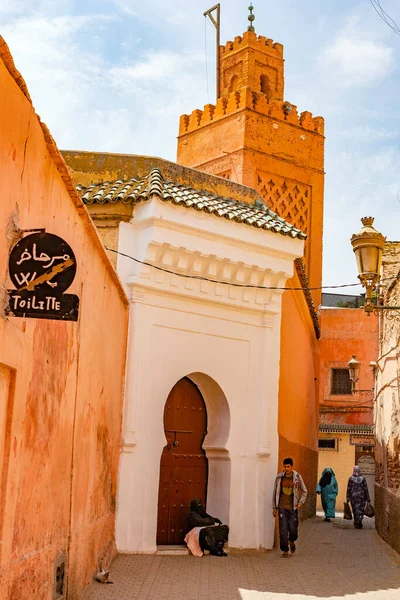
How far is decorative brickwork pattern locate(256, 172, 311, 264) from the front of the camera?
59.2 feet

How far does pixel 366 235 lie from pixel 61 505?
3826 millimetres

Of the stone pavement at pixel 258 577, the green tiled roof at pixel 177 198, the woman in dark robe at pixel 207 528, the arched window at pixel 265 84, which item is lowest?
the stone pavement at pixel 258 577

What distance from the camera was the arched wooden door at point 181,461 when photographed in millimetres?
10211

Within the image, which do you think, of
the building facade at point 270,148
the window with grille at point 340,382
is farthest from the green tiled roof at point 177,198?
the window with grille at point 340,382

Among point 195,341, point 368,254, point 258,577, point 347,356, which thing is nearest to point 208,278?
point 195,341

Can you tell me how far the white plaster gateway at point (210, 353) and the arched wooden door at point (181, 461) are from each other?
140 mm

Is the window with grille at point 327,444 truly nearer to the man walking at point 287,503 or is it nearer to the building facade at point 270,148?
the building facade at point 270,148

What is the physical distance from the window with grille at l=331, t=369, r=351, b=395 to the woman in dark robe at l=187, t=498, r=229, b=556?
1601 centimetres

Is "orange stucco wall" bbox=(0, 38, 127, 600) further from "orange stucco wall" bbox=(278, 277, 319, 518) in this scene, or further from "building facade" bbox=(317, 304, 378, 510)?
"building facade" bbox=(317, 304, 378, 510)

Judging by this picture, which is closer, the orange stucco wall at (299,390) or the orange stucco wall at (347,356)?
the orange stucco wall at (299,390)

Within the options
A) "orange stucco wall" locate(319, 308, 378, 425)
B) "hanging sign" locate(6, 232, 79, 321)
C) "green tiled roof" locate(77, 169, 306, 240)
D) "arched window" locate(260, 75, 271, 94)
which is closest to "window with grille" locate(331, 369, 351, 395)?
"orange stucco wall" locate(319, 308, 378, 425)

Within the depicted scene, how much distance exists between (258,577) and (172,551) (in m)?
1.51

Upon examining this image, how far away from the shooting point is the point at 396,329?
39.7 feet

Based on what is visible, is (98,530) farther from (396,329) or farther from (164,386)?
(396,329)
